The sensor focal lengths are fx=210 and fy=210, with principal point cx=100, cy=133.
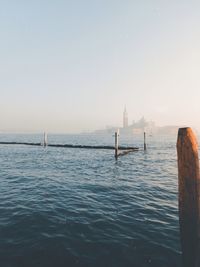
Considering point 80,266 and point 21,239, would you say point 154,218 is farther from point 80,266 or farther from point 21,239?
point 21,239

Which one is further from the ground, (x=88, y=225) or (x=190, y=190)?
(x=190, y=190)

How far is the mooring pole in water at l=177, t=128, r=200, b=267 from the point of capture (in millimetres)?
4473

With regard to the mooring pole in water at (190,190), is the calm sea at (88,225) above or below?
below

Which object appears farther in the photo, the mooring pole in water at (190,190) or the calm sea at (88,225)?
the calm sea at (88,225)

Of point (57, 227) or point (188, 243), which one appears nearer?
point (188, 243)

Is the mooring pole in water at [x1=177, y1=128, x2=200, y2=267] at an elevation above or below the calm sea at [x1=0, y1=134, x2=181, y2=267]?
above

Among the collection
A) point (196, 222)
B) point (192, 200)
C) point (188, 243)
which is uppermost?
point (192, 200)

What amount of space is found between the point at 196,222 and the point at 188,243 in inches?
22.1

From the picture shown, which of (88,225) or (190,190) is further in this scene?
(88,225)

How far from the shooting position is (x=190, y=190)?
4.50m

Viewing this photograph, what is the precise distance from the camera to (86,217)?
918 cm

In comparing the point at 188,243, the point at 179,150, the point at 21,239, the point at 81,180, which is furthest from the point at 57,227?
the point at 81,180

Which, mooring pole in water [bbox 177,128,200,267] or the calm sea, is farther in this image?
the calm sea

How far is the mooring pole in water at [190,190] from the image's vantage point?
4.47m
